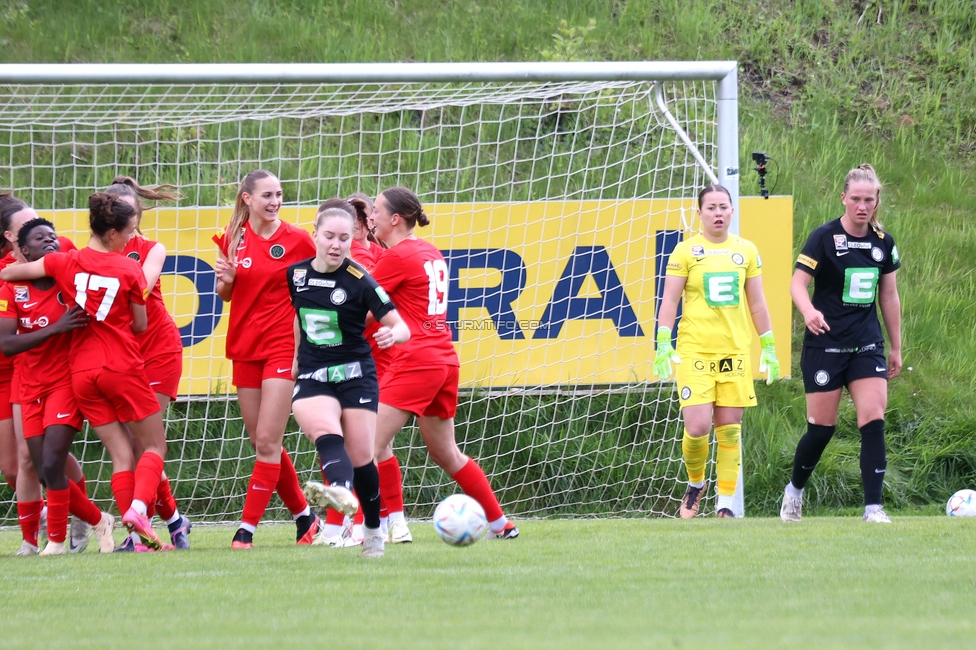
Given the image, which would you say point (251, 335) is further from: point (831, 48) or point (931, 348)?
point (831, 48)

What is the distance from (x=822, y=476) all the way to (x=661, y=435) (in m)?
1.30

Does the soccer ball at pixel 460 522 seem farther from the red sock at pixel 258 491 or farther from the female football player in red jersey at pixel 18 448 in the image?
the female football player in red jersey at pixel 18 448

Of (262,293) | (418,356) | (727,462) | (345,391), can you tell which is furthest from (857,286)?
(262,293)

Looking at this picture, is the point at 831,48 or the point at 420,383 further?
the point at 831,48

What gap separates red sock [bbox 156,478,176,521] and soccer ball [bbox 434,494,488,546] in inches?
71.6

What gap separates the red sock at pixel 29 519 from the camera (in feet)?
20.6

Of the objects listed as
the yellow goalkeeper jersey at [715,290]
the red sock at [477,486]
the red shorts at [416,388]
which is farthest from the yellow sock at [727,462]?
the red shorts at [416,388]

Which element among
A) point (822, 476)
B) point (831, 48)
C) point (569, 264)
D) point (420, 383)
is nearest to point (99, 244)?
point (420, 383)

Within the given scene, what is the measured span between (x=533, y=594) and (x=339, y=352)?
1724mm

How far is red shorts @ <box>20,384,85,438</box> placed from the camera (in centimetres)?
597

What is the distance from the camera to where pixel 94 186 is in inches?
424

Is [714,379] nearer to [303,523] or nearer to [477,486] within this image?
[477,486]

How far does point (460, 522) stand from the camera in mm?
5070

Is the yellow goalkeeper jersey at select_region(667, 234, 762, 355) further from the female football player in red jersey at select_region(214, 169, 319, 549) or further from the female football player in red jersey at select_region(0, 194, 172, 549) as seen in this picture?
the female football player in red jersey at select_region(0, 194, 172, 549)
